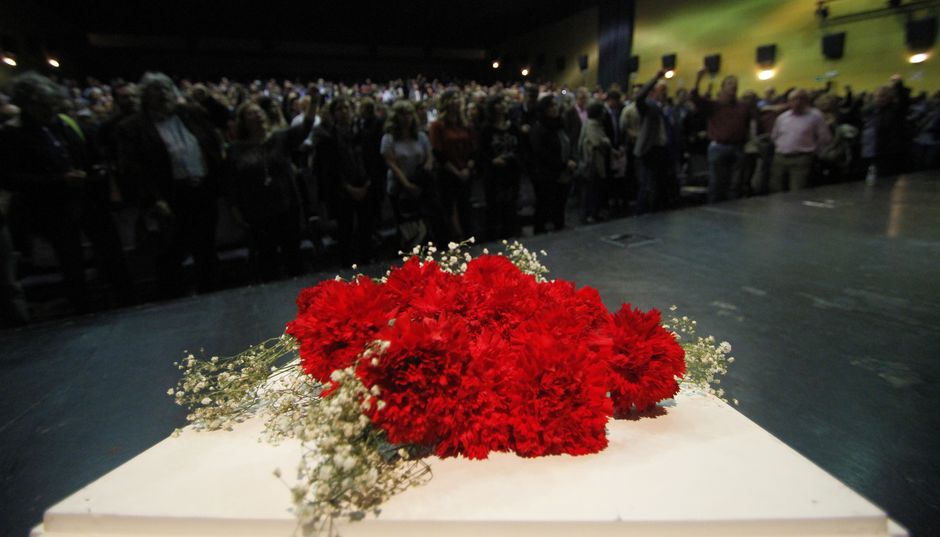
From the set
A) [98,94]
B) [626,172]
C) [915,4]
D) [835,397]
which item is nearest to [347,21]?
[98,94]

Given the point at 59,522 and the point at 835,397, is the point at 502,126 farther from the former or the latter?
the point at 59,522

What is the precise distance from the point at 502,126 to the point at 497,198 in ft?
2.21

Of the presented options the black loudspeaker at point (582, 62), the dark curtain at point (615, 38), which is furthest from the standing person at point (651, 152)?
the black loudspeaker at point (582, 62)

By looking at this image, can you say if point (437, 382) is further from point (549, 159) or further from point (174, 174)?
point (549, 159)

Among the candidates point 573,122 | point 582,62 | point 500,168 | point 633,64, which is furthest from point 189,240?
point 582,62

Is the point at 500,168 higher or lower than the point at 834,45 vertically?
lower

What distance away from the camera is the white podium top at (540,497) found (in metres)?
0.74

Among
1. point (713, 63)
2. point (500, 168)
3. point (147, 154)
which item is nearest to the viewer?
point (147, 154)

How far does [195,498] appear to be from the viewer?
0.81 m

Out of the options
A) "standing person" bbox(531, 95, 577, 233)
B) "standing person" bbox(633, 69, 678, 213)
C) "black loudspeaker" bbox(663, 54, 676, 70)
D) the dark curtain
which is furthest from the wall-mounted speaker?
"standing person" bbox(531, 95, 577, 233)

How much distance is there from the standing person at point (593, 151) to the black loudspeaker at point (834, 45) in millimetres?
6671

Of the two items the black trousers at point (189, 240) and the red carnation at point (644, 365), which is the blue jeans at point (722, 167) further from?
the red carnation at point (644, 365)

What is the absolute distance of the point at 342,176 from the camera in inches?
165

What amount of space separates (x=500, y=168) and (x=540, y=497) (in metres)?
4.43
